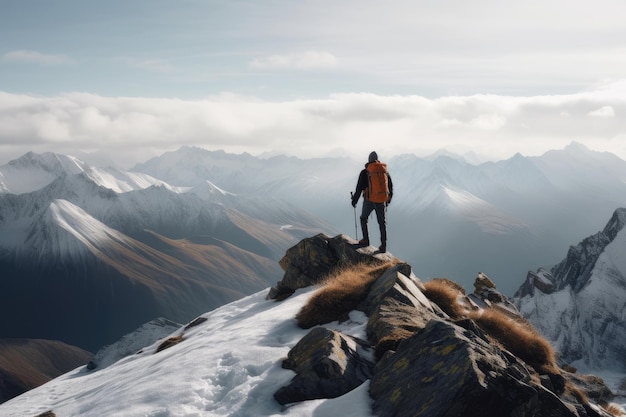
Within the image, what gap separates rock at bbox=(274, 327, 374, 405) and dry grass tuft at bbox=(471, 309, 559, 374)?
598 centimetres

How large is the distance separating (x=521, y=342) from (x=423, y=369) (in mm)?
7812

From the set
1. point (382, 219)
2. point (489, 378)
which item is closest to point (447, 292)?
point (382, 219)

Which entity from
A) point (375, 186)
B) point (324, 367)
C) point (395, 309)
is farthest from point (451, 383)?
point (375, 186)

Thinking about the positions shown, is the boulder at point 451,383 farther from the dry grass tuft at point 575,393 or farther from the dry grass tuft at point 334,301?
the dry grass tuft at point 334,301

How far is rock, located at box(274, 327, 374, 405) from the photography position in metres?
13.0

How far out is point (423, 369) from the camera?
38.7 ft

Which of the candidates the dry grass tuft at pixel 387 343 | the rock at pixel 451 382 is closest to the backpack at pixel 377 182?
the dry grass tuft at pixel 387 343

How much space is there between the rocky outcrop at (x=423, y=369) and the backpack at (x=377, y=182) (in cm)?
789

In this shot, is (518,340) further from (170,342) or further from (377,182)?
(170,342)

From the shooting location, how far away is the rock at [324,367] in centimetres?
1297

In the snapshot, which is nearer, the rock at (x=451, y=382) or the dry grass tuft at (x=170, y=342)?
the rock at (x=451, y=382)

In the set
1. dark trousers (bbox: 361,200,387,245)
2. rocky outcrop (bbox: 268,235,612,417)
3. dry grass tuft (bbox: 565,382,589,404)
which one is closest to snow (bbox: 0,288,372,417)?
rocky outcrop (bbox: 268,235,612,417)

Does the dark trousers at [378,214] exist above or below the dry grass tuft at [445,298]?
above

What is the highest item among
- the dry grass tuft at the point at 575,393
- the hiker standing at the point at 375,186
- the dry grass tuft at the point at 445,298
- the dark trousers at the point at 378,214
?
the hiker standing at the point at 375,186
